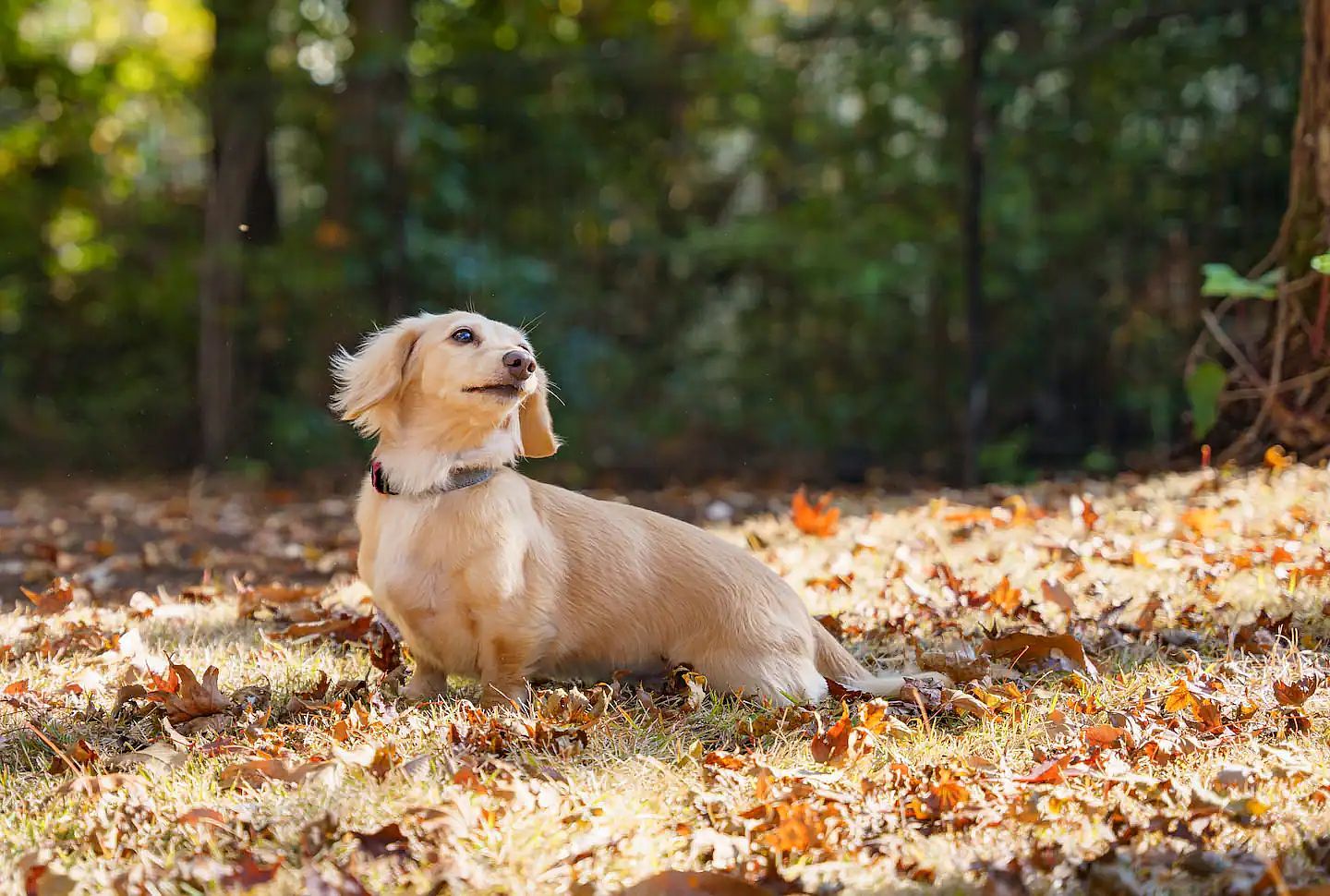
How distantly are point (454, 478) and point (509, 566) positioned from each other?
24 centimetres

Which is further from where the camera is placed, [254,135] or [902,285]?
[254,135]

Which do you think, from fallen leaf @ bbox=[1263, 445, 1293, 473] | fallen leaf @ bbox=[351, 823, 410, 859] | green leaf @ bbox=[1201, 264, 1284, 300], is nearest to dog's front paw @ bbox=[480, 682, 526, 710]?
fallen leaf @ bbox=[351, 823, 410, 859]

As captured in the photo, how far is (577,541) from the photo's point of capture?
2824 millimetres

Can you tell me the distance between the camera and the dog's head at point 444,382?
2652 millimetres

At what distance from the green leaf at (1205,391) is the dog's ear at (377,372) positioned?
13.7 feet

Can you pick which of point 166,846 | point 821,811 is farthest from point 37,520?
point 821,811

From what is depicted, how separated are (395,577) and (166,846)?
84cm

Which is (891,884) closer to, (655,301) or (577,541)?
(577,541)

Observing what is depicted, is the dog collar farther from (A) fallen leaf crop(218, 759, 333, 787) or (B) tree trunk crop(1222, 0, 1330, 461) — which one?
(B) tree trunk crop(1222, 0, 1330, 461)

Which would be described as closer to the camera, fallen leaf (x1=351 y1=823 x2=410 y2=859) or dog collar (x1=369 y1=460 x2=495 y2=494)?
fallen leaf (x1=351 y1=823 x2=410 y2=859)

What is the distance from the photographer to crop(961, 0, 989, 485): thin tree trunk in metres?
6.73

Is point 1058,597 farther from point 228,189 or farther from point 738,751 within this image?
point 228,189

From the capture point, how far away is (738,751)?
235cm

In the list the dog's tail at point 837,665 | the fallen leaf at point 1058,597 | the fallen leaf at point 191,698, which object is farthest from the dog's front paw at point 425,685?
the fallen leaf at point 1058,597
